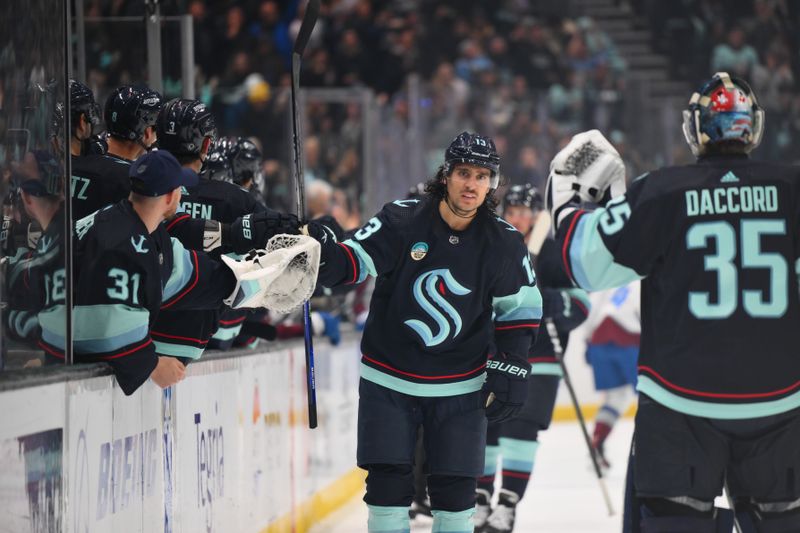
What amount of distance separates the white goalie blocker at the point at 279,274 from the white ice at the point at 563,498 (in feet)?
7.88

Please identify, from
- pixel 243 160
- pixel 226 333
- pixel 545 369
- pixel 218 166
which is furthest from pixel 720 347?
pixel 545 369

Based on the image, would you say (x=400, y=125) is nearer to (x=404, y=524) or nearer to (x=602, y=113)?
(x=602, y=113)

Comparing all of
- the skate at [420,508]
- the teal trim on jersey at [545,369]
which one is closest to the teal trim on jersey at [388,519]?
the teal trim on jersey at [545,369]

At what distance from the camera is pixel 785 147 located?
9.99 meters

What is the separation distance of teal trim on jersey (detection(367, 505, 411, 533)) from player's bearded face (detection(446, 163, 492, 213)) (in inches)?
34.0

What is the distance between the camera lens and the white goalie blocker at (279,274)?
11.5 ft

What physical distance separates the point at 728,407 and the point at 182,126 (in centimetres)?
196

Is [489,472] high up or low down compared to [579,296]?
down

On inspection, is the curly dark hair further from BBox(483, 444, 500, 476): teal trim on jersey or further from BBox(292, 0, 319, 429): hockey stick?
BBox(483, 444, 500, 476): teal trim on jersey

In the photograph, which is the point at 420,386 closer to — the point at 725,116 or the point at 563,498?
the point at 725,116

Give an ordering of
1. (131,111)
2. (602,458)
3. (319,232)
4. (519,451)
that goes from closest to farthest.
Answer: (319,232)
(131,111)
(519,451)
(602,458)

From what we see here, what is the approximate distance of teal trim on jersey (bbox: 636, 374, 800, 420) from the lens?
285 cm

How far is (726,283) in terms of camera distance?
9.37 feet

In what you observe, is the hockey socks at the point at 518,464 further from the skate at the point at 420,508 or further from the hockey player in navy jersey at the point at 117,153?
the hockey player in navy jersey at the point at 117,153
